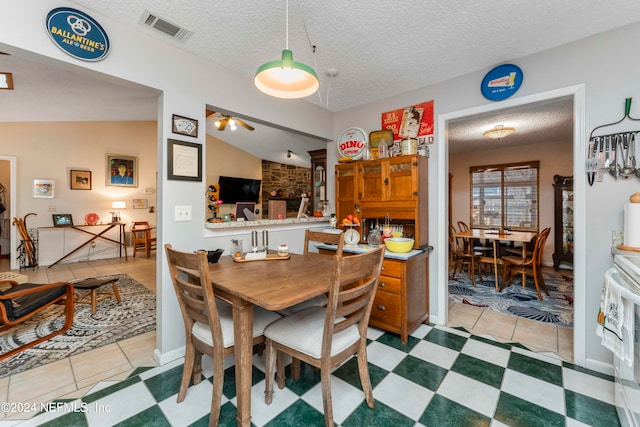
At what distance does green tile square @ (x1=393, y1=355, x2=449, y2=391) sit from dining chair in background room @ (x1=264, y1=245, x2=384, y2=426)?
423mm

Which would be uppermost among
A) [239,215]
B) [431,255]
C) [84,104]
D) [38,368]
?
[84,104]

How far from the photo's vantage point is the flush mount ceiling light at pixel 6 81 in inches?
108

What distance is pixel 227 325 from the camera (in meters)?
1.51

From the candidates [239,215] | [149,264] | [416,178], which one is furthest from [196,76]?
[149,264]

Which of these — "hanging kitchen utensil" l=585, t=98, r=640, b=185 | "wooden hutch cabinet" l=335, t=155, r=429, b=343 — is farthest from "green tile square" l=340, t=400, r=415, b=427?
"hanging kitchen utensil" l=585, t=98, r=640, b=185

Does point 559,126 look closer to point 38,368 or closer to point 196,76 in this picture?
point 196,76

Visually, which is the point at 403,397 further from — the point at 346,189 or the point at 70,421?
the point at 346,189

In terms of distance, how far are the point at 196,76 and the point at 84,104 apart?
3.38 meters

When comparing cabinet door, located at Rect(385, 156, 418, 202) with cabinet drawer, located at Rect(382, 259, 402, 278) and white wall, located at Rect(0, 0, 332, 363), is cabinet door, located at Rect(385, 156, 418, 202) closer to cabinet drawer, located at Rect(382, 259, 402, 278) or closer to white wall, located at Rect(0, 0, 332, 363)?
cabinet drawer, located at Rect(382, 259, 402, 278)

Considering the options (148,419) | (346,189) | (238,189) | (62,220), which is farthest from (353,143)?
(62,220)

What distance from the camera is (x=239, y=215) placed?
371cm

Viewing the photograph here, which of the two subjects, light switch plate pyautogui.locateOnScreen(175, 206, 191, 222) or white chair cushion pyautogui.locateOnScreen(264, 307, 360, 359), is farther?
light switch plate pyautogui.locateOnScreen(175, 206, 191, 222)

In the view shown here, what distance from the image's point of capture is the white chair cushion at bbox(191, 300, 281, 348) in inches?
57.8

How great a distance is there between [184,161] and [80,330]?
2.03 meters
